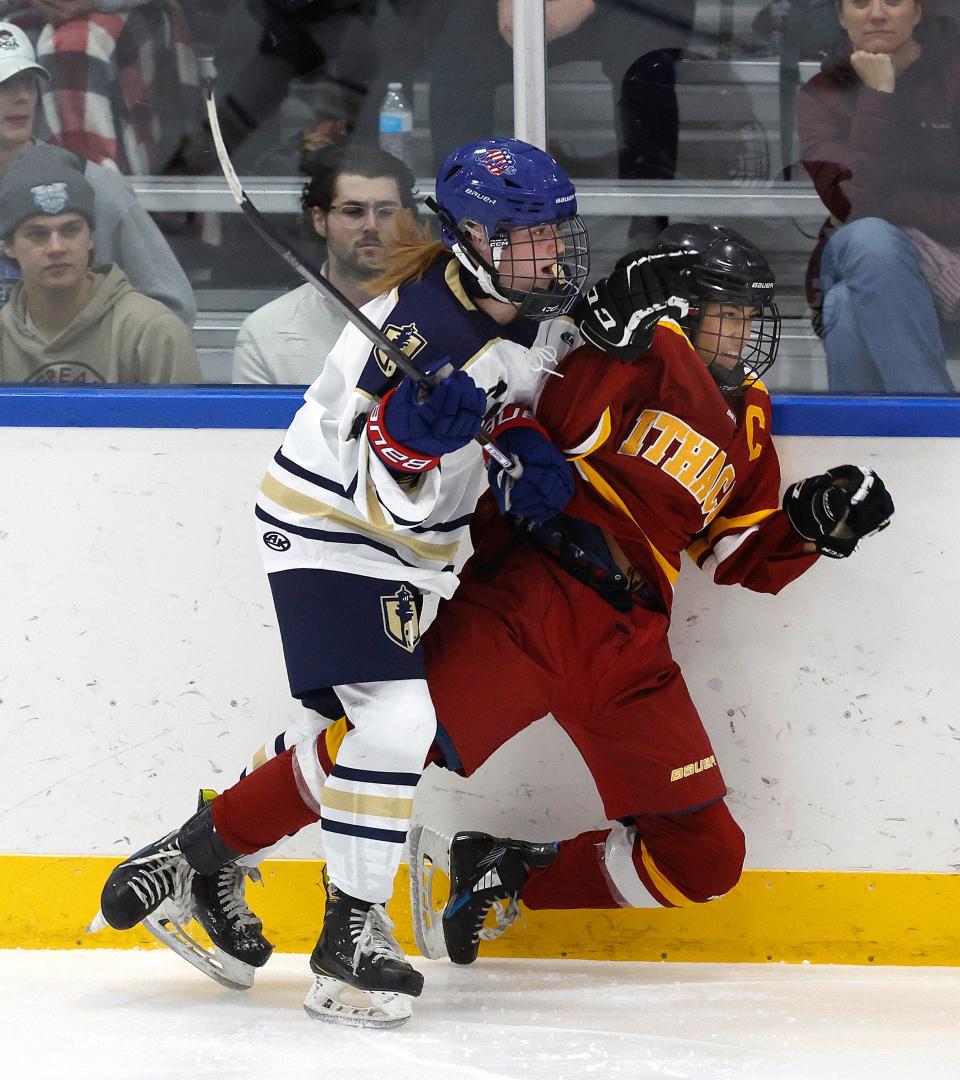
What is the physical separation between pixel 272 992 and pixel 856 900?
3.15ft

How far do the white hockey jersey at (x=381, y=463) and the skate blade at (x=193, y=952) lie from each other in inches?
23.4

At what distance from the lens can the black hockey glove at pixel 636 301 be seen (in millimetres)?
1978


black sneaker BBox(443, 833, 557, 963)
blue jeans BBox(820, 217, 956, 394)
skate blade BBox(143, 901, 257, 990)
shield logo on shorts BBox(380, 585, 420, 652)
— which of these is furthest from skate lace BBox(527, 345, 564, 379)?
skate blade BBox(143, 901, 257, 990)

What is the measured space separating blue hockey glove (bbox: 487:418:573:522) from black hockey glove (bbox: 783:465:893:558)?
0.37 m

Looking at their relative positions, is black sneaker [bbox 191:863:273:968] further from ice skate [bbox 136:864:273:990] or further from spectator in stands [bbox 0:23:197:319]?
spectator in stands [bbox 0:23:197:319]

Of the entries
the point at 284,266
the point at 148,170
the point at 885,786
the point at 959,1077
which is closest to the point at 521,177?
the point at 284,266

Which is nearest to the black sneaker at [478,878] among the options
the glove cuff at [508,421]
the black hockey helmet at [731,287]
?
the glove cuff at [508,421]

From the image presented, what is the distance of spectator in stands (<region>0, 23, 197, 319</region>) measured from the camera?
244 cm

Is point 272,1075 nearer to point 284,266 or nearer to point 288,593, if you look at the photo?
point 288,593

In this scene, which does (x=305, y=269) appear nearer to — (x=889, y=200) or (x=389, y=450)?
(x=389, y=450)

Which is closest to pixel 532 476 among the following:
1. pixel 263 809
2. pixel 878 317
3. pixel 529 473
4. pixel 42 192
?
pixel 529 473

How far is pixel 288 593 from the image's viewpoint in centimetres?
203

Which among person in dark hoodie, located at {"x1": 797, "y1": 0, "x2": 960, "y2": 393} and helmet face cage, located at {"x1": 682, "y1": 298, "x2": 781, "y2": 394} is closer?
helmet face cage, located at {"x1": 682, "y1": 298, "x2": 781, "y2": 394}

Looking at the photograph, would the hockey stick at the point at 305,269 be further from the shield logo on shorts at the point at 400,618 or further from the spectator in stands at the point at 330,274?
the spectator in stands at the point at 330,274
